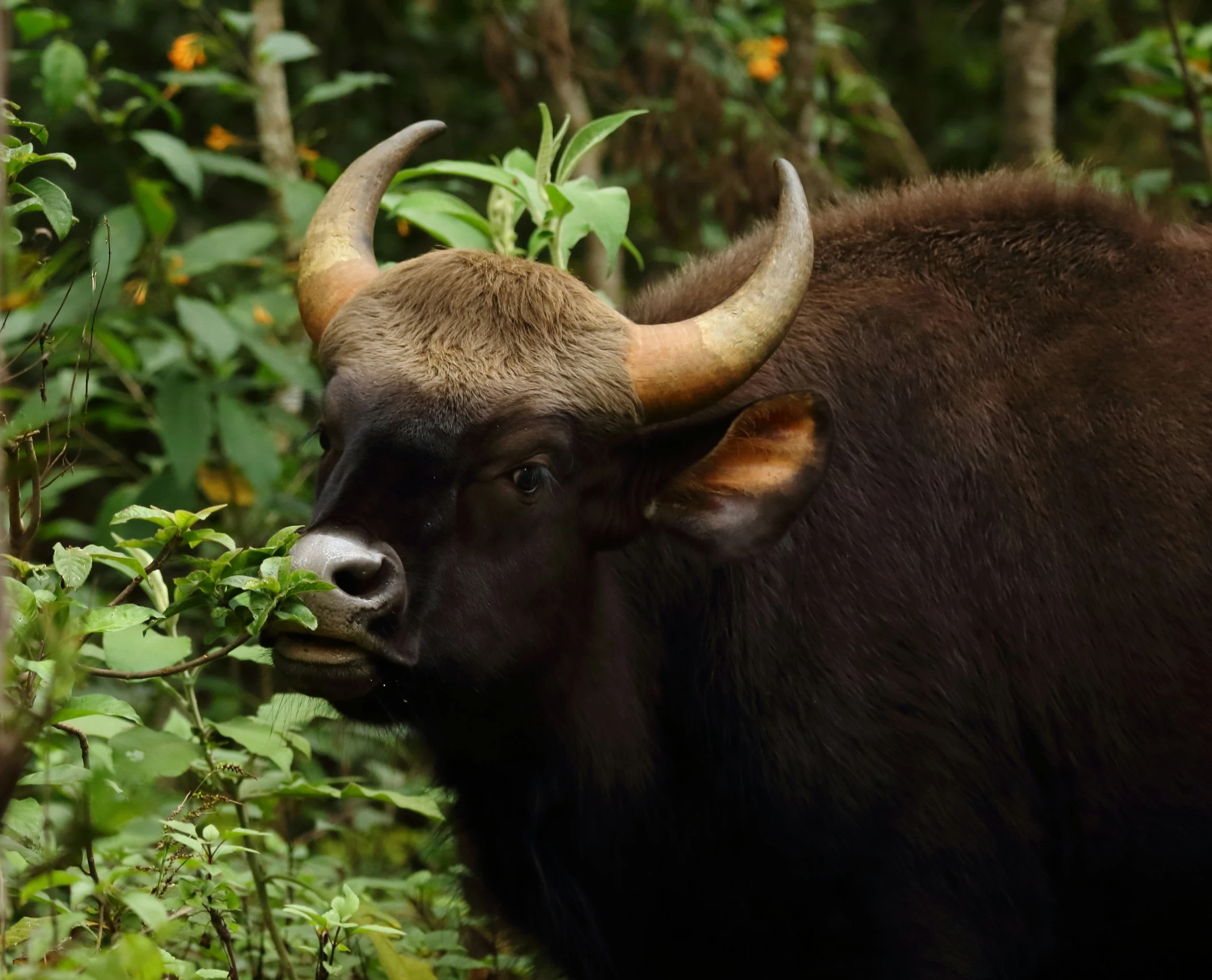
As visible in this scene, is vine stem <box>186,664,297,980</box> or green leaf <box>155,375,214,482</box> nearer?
vine stem <box>186,664,297,980</box>

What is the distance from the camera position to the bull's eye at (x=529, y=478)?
11.5 feet

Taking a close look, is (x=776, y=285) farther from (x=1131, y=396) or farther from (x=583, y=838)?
(x=583, y=838)

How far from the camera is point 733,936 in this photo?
12.8ft

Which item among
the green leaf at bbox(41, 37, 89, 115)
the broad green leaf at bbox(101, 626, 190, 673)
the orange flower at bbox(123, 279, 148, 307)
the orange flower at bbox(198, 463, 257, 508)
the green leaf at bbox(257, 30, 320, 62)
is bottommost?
the orange flower at bbox(198, 463, 257, 508)

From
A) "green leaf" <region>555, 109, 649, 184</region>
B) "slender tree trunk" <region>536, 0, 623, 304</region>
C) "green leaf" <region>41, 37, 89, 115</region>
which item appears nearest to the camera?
"green leaf" <region>555, 109, 649, 184</region>

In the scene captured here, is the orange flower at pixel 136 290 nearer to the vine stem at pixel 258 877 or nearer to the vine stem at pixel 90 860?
the vine stem at pixel 258 877

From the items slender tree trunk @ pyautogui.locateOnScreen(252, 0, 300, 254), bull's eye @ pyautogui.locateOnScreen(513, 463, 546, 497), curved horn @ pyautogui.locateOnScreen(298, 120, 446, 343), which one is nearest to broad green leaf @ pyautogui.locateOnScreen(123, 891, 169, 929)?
bull's eye @ pyautogui.locateOnScreen(513, 463, 546, 497)

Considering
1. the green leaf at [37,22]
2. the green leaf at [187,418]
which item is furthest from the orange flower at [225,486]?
the green leaf at [37,22]

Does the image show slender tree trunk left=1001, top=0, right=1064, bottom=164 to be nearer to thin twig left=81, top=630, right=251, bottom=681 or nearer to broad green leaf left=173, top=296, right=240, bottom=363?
broad green leaf left=173, top=296, right=240, bottom=363

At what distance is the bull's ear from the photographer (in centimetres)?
360

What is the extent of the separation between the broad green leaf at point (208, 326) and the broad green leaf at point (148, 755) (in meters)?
1.90

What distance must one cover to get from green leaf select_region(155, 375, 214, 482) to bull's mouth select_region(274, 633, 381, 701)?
2414 mm

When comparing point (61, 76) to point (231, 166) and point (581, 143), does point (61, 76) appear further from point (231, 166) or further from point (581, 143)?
point (581, 143)

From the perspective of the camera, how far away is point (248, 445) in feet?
18.8
